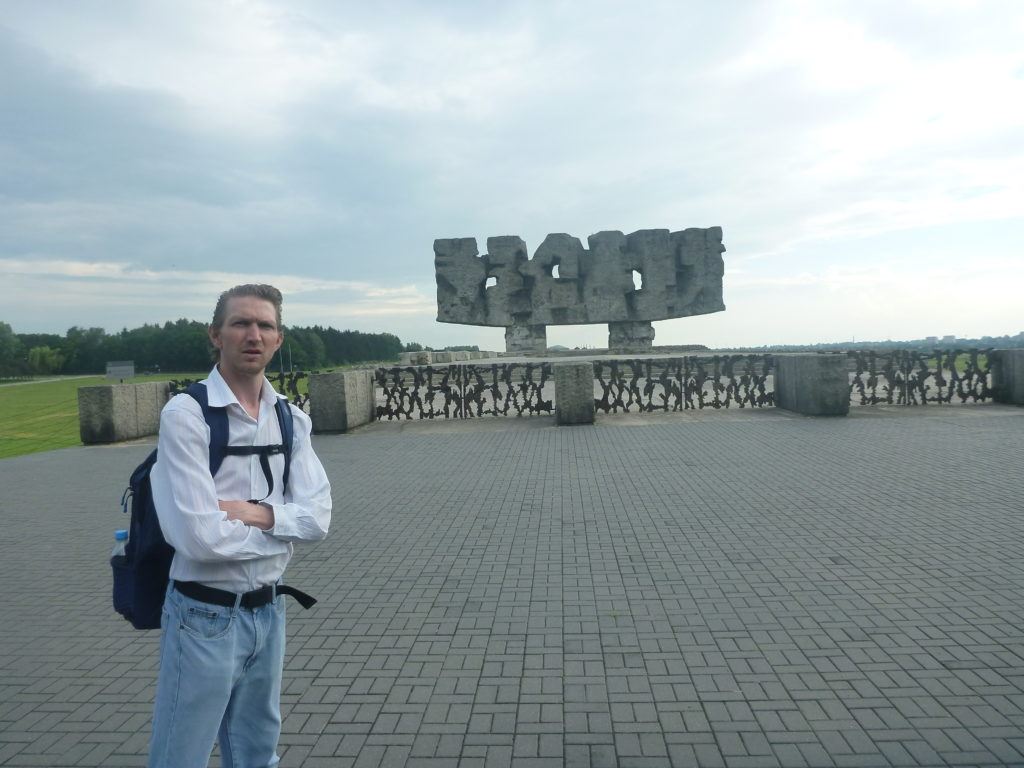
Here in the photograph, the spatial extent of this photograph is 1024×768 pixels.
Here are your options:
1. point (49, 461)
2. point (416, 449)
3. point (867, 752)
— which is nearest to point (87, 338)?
→ point (49, 461)

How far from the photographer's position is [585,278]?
30.7 meters

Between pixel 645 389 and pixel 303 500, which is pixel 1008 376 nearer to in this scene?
pixel 645 389

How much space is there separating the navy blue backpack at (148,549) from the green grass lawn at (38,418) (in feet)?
47.0

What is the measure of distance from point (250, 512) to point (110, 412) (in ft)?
47.0

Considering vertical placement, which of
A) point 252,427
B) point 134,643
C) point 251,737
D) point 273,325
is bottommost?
point 134,643

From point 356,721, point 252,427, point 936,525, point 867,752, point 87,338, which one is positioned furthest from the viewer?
point 87,338

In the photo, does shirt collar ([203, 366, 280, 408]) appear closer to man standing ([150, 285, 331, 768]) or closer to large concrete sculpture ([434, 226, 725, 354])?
man standing ([150, 285, 331, 768])

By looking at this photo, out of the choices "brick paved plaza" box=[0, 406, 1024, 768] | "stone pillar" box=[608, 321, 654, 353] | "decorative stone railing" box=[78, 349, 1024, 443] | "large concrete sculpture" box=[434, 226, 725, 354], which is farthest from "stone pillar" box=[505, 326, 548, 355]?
"brick paved plaza" box=[0, 406, 1024, 768]

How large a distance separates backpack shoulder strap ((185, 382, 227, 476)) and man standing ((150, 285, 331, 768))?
0.02 metres

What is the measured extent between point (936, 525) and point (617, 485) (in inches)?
126

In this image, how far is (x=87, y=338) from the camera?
93.6 feet

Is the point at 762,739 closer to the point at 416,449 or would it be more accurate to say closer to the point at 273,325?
the point at 273,325

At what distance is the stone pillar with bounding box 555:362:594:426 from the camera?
14102mm

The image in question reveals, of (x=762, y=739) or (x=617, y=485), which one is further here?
(x=617, y=485)
